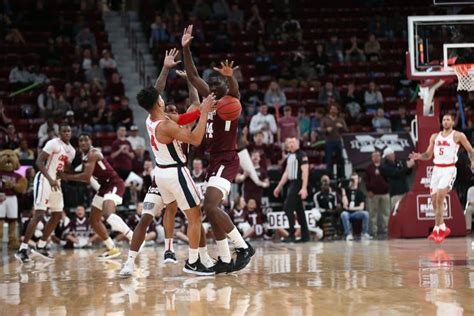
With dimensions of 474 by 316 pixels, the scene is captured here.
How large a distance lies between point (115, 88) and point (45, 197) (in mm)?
8780

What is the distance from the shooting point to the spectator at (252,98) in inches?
786

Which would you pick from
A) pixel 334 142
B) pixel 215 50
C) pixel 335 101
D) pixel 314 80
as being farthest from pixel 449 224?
pixel 215 50

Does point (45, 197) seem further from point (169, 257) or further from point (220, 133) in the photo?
point (220, 133)

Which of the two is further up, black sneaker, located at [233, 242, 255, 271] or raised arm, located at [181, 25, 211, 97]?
raised arm, located at [181, 25, 211, 97]

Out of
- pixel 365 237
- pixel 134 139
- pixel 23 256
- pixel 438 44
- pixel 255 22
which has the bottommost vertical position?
pixel 365 237

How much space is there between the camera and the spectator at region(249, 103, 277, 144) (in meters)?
18.4

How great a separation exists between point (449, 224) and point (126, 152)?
6358mm

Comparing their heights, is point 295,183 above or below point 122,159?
below

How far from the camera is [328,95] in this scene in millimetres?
20688

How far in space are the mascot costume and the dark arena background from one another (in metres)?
0.03

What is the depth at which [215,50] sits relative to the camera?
72.9 feet

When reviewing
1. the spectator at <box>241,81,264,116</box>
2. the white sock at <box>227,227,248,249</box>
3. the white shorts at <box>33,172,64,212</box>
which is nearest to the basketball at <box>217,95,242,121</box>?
the white sock at <box>227,227,248,249</box>

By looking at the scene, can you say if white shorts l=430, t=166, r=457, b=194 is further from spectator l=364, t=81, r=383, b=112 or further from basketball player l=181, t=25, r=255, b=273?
spectator l=364, t=81, r=383, b=112


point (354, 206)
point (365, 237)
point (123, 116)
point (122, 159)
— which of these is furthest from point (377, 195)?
point (123, 116)
